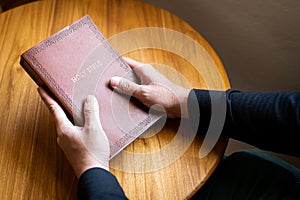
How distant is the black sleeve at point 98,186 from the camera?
65cm

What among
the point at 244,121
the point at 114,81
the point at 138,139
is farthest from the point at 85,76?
the point at 244,121

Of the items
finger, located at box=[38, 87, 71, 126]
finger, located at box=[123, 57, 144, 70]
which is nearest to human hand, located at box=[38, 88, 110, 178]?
finger, located at box=[38, 87, 71, 126]

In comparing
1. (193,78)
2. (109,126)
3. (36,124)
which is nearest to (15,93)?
(36,124)

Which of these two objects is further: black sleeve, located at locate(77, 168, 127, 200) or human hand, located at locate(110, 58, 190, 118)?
human hand, located at locate(110, 58, 190, 118)

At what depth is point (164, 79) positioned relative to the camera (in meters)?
0.82

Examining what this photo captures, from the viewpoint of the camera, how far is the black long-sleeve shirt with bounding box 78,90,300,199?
671 millimetres

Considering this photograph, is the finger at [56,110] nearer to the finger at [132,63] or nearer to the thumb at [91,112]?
the thumb at [91,112]

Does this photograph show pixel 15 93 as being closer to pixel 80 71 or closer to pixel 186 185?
pixel 80 71

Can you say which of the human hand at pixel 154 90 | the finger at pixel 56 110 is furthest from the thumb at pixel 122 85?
the finger at pixel 56 110

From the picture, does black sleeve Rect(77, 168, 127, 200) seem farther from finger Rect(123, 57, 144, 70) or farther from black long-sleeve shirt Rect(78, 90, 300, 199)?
finger Rect(123, 57, 144, 70)

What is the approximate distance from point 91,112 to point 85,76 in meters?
0.07

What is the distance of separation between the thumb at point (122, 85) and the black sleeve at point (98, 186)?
16 cm

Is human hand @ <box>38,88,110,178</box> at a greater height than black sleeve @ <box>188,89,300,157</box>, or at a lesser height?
greater

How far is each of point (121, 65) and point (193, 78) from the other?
168 millimetres
